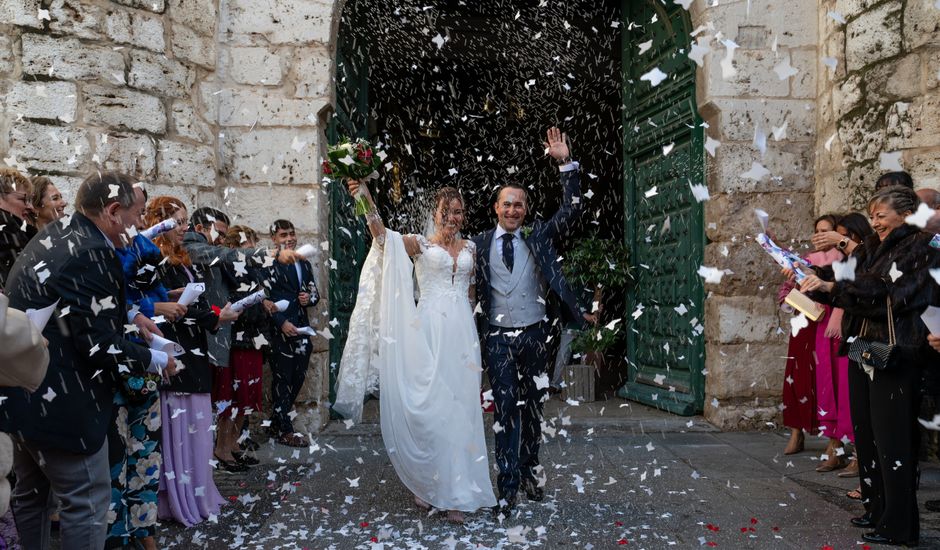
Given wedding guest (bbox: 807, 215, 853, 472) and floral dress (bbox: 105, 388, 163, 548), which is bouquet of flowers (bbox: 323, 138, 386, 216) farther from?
wedding guest (bbox: 807, 215, 853, 472)

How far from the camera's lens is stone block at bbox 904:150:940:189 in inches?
216

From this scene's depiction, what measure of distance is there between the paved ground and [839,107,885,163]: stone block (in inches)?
96.0

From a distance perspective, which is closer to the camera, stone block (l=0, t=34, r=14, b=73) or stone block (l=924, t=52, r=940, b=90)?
stone block (l=924, t=52, r=940, b=90)

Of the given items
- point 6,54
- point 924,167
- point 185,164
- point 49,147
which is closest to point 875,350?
point 924,167

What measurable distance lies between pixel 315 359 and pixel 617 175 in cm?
878

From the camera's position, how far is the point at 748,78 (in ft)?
22.7

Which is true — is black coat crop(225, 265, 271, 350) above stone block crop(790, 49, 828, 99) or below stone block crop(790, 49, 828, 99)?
below

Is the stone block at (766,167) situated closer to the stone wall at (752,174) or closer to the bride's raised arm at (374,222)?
the stone wall at (752,174)

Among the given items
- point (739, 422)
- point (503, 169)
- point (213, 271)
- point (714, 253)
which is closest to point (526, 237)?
point (213, 271)

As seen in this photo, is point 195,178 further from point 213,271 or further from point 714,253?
point 714,253

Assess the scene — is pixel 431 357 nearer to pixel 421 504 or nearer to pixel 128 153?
pixel 421 504

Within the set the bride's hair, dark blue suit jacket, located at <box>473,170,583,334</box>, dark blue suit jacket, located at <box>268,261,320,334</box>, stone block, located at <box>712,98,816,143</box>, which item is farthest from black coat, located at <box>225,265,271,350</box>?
stone block, located at <box>712,98,816,143</box>

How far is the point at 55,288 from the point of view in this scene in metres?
2.82

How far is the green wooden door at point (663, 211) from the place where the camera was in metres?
7.18
